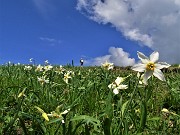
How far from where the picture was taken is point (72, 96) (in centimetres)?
546

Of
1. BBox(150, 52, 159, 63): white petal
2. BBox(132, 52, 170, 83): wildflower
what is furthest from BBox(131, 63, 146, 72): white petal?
BBox(150, 52, 159, 63): white petal

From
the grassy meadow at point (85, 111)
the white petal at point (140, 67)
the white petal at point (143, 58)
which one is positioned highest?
the white petal at point (143, 58)

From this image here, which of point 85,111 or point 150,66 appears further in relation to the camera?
point 85,111

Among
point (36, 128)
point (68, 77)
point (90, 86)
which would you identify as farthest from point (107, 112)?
point (68, 77)

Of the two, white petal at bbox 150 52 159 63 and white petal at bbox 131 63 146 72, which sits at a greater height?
white petal at bbox 150 52 159 63

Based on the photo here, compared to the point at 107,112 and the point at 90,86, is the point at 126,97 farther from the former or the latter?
the point at 107,112

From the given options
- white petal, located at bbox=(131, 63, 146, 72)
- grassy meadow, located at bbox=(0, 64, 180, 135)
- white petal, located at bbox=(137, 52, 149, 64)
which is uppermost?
white petal, located at bbox=(137, 52, 149, 64)

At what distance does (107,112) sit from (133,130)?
840 mm

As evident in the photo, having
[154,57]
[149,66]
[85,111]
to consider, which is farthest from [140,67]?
[85,111]

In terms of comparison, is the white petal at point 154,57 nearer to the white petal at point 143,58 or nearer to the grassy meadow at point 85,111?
the white petal at point 143,58

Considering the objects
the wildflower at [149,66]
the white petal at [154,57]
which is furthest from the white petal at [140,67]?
the white petal at [154,57]

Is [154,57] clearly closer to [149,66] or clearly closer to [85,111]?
[149,66]

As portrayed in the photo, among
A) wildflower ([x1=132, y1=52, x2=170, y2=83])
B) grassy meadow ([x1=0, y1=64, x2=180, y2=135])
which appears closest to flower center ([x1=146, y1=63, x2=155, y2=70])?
wildflower ([x1=132, y1=52, x2=170, y2=83])

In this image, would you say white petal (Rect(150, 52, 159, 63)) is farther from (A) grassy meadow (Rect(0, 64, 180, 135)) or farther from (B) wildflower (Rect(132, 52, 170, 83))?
(A) grassy meadow (Rect(0, 64, 180, 135))
